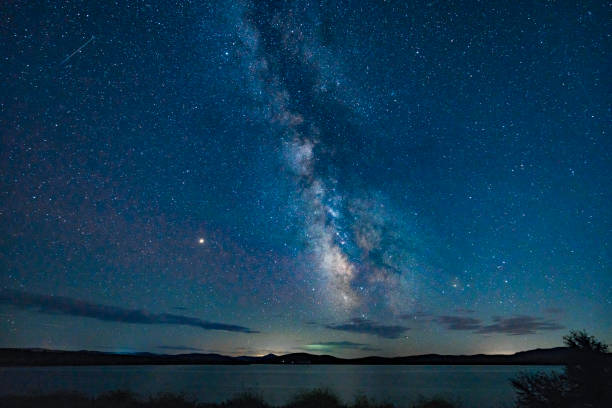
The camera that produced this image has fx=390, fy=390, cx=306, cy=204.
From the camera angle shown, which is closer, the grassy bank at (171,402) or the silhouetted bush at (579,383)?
the silhouetted bush at (579,383)

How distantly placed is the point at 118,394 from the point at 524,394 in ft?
67.6

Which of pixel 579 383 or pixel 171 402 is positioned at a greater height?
pixel 579 383

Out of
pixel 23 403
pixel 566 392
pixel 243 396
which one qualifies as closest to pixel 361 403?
pixel 243 396

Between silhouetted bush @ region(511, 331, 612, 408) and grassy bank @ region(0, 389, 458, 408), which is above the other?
silhouetted bush @ region(511, 331, 612, 408)

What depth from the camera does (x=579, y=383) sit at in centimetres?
1128

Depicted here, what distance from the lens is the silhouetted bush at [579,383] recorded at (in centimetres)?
1098

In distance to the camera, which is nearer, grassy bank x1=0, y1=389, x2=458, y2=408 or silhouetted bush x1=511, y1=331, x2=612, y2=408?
silhouetted bush x1=511, y1=331, x2=612, y2=408

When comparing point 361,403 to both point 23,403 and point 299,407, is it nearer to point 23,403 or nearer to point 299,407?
point 299,407

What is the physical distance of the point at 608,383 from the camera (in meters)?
10.9

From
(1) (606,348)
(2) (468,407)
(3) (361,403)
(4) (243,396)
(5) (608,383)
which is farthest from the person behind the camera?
(2) (468,407)

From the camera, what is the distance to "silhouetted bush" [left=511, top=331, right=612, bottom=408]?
10977 mm

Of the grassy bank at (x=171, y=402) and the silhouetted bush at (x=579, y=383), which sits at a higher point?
the silhouetted bush at (x=579, y=383)

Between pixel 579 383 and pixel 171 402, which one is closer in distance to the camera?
pixel 579 383

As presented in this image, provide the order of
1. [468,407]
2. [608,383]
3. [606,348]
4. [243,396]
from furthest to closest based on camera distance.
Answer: [468,407] < [243,396] < [606,348] < [608,383]
